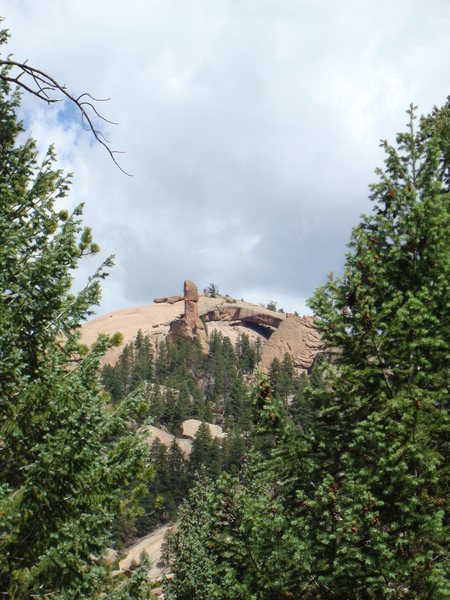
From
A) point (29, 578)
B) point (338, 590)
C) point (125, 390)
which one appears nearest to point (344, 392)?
point (338, 590)

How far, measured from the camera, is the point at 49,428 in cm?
534

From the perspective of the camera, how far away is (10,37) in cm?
725

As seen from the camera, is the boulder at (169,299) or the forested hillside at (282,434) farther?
the boulder at (169,299)

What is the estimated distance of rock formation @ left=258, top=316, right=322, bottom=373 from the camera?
342ft

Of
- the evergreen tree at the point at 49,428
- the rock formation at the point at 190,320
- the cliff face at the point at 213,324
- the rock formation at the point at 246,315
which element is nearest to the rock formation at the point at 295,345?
the cliff face at the point at 213,324

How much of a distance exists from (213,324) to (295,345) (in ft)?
73.3

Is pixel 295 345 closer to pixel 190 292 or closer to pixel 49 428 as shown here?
pixel 190 292

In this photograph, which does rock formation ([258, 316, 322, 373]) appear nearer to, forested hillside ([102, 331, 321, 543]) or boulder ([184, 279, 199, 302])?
forested hillside ([102, 331, 321, 543])

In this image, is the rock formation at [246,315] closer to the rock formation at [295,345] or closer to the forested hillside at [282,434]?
the rock formation at [295,345]

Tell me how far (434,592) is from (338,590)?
1130 mm

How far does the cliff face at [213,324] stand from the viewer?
105562 mm

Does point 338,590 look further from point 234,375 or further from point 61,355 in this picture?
point 234,375

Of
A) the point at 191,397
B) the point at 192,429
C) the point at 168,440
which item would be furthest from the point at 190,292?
the point at 168,440

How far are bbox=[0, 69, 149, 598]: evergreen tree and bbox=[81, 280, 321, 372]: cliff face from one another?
9632cm
